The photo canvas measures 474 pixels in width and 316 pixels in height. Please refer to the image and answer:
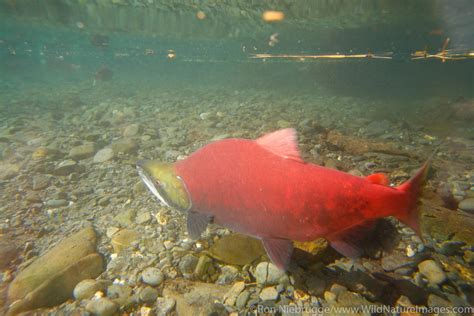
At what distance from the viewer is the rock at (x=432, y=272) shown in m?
2.52

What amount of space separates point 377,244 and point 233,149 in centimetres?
207

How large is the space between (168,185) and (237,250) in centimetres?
134

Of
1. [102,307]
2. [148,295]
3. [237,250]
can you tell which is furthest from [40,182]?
[237,250]

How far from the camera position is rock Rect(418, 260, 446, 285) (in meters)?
2.52

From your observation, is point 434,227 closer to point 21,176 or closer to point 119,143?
point 119,143

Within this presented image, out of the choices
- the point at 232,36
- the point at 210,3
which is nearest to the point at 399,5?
the point at 210,3

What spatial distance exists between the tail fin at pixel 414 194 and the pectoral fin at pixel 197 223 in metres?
1.34

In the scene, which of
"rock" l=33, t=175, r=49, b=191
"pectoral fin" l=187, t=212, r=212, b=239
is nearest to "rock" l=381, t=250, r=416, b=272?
"pectoral fin" l=187, t=212, r=212, b=239

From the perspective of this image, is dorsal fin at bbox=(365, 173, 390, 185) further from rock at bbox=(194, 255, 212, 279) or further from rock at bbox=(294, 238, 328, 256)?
rock at bbox=(194, 255, 212, 279)

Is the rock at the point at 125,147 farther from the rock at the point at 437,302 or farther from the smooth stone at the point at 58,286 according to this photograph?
the rock at the point at 437,302

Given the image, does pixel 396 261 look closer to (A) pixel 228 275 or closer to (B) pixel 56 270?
(A) pixel 228 275

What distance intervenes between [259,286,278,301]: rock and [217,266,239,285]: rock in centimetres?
35

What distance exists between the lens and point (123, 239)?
11.4ft

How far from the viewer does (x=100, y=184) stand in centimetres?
525
